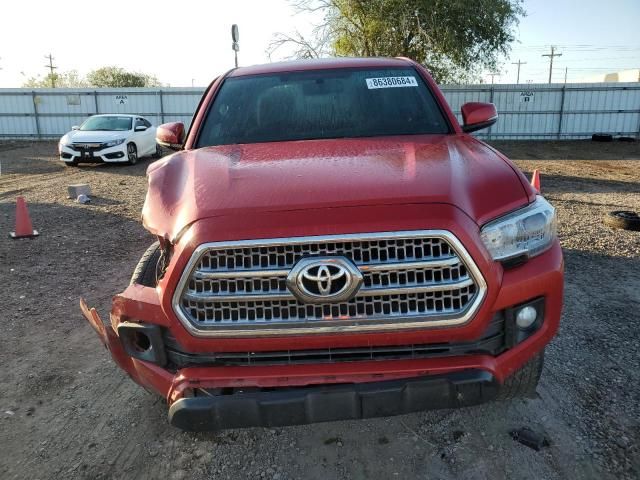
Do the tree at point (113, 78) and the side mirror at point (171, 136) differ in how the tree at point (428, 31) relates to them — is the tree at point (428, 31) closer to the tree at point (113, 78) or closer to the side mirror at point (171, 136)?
the side mirror at point (171, 136)

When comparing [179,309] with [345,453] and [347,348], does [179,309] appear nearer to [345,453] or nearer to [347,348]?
[347,348]

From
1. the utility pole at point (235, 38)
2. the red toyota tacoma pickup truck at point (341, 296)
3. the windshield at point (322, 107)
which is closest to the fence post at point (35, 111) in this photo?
the utility pole at point (235, 38)

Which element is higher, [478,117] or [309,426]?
[478,117]

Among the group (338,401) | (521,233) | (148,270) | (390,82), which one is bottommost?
(338,401)

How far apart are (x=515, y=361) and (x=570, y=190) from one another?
901 centimetres

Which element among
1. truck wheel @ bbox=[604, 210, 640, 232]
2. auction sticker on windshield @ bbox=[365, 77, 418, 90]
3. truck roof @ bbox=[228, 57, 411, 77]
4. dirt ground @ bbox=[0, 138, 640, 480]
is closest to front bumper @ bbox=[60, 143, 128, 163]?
dirt ground @ bbox=[0, 138, 640, 480]

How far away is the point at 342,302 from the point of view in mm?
1928

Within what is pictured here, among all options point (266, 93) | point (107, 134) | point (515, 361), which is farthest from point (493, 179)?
point (107, 134)

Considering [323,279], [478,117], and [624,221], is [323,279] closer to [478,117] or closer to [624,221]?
[478,117]

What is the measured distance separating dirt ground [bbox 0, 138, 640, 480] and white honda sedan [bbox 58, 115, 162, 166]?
9.37 metres

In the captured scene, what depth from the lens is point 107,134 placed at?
14.1 m

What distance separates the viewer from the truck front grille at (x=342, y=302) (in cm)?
191

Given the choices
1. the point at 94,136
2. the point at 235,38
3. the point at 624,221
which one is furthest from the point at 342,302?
the point at 94,136

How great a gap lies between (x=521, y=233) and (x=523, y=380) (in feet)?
2.24
